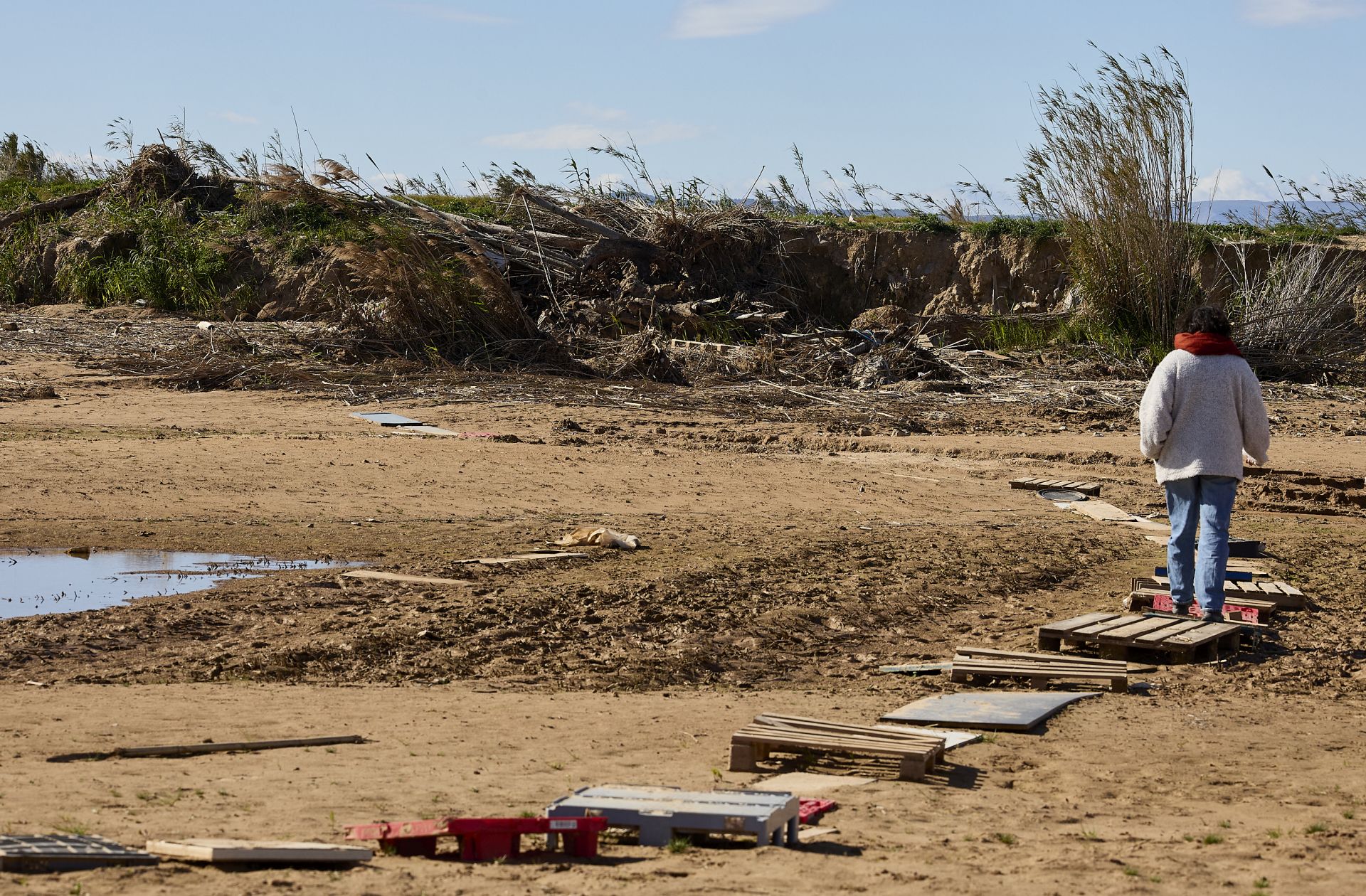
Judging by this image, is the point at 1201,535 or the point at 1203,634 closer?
the point at 1203,634

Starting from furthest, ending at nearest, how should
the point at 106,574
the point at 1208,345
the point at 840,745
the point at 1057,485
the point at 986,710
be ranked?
the point at 1057,485, the point at 106,574, the point at 1208,345, the point at 986,710, the point at 840,745

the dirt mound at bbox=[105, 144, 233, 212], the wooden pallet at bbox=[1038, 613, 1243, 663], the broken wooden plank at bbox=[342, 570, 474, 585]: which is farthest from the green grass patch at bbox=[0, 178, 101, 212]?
the wooden pallet at bbox=[1038, 613, 1243, 663]

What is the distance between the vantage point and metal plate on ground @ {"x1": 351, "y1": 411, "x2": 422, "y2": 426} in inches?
583

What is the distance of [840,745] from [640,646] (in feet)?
7.59

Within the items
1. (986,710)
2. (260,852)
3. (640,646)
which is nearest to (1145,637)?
(986,710)

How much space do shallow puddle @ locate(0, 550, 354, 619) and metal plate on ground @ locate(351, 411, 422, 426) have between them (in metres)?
5.72

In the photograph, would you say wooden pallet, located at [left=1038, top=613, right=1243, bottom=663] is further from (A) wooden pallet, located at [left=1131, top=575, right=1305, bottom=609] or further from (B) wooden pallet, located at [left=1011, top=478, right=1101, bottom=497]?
(B) wooden pallet, located at [left=1011, top=478, right=1101, bottom=497]

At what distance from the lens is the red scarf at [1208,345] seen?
7457 mm

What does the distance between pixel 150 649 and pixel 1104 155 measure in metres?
16.1

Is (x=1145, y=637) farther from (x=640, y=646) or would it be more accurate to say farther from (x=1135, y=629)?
(x=640, y=646)

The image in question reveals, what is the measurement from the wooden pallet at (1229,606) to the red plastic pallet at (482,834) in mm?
4763

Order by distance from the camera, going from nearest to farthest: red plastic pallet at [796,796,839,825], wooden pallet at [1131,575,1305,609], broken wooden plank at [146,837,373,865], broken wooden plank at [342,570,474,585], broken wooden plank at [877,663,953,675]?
broken wooden plank at [146,837,373,865] < red plastic pallet at [796,796,839,825] < broken wooden plank at [877,663,953,675] < wooden pallet at [1131,575,1305,609] < broken wooden plank at [342,570,474,585]

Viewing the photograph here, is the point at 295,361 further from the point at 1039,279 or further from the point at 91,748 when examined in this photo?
the point at 91,748

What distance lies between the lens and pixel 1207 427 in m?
7.41
